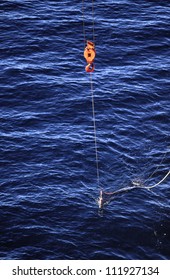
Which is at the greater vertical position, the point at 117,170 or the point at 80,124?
the point at 80,124

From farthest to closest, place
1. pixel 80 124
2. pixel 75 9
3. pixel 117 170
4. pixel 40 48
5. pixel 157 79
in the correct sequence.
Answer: pixel 75 9, pixel 40 48, pixel 157 79, pixel 80 124, pixel 117 170

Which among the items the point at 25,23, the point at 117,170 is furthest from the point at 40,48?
the point at 117,170

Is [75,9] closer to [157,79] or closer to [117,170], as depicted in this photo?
[157,79]

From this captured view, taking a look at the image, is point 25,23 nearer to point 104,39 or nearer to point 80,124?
point 104,39

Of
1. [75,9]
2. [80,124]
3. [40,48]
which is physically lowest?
[80,124]
